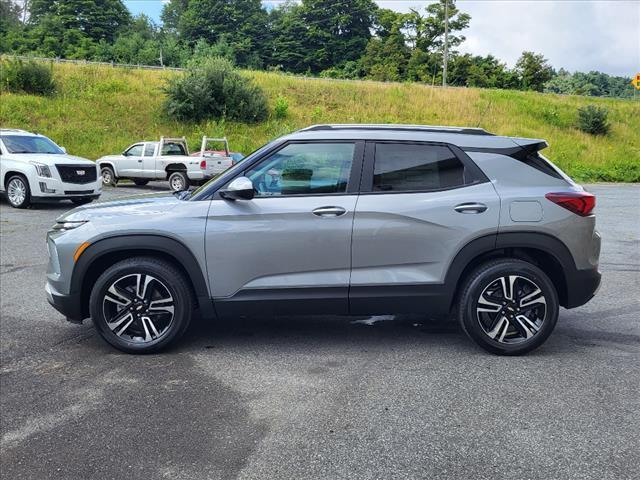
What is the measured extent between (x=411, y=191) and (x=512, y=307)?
120 centimetres

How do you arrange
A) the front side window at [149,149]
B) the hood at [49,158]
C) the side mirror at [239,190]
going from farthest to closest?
the front side window at [149,149] < the hood at [49,158] < the side mirror at [239,190]

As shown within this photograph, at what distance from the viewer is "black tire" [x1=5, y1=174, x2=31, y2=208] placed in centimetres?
1348

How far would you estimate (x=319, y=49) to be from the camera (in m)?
80.9

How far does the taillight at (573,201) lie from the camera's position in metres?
4.44

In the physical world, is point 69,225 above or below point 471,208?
below

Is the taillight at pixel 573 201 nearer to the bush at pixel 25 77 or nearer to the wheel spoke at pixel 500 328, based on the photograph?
the wheel spoke at pixel 500 328

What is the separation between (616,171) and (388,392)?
30156 mm

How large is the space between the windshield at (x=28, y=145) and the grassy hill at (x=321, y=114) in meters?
11.3

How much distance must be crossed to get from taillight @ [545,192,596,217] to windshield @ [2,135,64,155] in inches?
528

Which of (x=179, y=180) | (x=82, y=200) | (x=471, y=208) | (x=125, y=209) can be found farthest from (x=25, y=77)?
(x=471, y=208)

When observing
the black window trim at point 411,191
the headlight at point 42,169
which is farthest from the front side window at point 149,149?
the black window trim at point 411,191

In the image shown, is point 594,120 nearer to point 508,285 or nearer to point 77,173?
point 77,173

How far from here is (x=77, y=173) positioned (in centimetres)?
1364

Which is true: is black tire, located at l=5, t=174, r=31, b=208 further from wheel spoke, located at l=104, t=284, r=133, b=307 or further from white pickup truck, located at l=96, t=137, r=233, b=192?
wheel spoke, located at l=104, t=284, r=133, b=307
